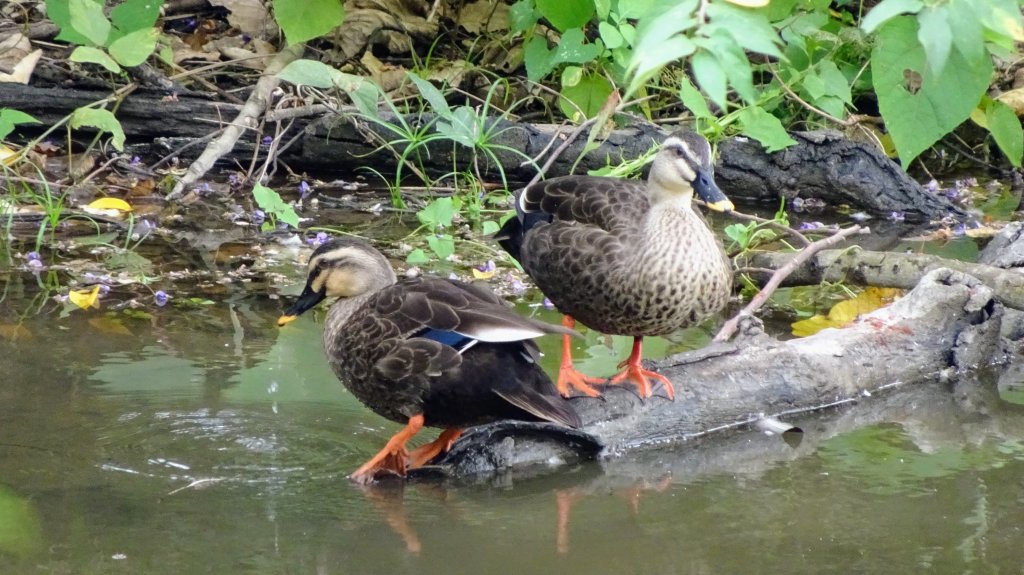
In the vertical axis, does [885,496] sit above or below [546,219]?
below

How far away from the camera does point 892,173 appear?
714 cm

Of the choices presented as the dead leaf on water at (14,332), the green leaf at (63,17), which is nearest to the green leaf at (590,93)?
the green leaf at (63,17)

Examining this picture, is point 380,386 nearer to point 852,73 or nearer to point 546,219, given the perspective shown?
point 546,219

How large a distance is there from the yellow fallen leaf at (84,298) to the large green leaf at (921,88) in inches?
151

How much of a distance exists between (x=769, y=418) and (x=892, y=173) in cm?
332

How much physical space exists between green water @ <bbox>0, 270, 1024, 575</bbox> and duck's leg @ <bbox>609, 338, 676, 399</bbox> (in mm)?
215

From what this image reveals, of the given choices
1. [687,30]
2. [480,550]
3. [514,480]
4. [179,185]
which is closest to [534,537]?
[480,550]

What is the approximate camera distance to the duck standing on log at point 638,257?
13.2ft

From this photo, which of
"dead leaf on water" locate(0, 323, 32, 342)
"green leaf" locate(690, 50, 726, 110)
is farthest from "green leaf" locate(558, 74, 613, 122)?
"green leaf" locate(690, 50, 726, 110)

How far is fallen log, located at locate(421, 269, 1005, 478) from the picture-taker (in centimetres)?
380

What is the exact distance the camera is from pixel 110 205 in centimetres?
655

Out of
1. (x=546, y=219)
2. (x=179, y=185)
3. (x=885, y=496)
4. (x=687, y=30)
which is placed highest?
(x=687, y=30)

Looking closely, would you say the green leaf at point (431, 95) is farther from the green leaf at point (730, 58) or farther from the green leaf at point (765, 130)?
the green leaf at point (730, 58)

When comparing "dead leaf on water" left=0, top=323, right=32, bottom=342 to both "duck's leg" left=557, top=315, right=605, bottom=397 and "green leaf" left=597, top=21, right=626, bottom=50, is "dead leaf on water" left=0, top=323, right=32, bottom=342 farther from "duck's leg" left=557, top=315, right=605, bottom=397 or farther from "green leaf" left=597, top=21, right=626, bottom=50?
"green leaf" left=597, top=21, right=626, bottom=50
